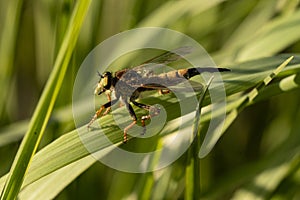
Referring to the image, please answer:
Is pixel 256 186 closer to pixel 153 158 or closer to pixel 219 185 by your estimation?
pixel 219 185

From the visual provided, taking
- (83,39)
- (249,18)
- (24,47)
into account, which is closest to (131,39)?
(83,39)

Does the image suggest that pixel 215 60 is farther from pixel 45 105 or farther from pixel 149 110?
pixel 45 105

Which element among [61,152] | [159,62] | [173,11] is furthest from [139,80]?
[173,11]

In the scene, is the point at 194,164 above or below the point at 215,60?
below

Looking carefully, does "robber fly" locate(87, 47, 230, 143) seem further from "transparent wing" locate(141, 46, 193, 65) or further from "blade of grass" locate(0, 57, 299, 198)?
"blade of grass" locate(0, 57, 299, 198)

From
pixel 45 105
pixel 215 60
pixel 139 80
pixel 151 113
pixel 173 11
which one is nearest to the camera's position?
pixel 45 105

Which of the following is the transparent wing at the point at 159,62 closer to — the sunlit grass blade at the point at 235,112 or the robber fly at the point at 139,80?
the robber fly at the point at 139,80
